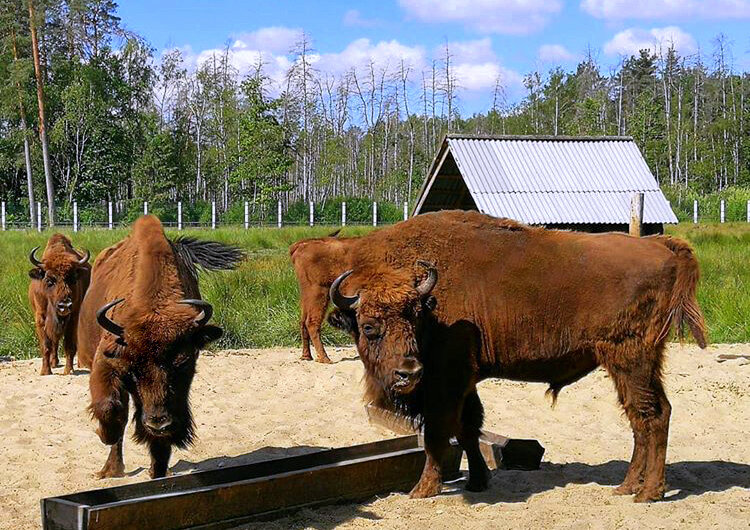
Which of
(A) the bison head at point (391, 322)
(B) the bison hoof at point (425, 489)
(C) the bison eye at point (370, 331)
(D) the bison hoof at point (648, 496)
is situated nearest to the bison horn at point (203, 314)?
(A) the bison head at point (391, 322)

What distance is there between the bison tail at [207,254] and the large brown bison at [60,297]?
342 centimetres

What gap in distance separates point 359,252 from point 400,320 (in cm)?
100

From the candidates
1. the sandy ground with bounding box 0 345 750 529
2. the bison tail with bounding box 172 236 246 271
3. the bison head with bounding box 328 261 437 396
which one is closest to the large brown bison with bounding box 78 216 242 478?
the bison tail with bounding box 172 236 246 271

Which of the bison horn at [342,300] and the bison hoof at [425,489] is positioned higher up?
the bison horn at [342,300]

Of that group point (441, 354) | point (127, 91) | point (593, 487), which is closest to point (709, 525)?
point (593, 487)

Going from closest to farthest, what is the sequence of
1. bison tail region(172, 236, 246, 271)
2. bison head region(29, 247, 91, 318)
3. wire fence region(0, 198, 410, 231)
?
bison tail region(172, 236, 246, 271) < bison head region(29, 247, 91, 318) < wire fence region(0, 198, 410, 231)

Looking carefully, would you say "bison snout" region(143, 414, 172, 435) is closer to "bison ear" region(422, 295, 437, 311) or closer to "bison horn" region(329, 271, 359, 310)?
"bison horn" region(329, 271, 359, 310)

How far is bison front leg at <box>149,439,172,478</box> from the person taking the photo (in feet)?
22.3

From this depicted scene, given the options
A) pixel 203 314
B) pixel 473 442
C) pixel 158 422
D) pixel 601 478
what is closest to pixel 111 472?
pixel 158 422

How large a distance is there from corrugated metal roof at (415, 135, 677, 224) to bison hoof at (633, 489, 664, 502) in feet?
49.6

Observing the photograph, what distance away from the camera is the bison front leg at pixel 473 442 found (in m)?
7.23

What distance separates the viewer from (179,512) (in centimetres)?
574

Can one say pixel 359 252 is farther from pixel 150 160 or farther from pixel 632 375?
pixel 150 160

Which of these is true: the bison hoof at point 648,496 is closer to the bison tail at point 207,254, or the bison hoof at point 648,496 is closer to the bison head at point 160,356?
the bison head at point 160,356
